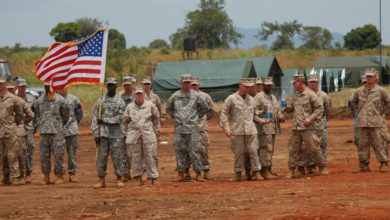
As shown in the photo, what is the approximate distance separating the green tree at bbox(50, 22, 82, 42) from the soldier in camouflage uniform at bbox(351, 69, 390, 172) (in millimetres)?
67457

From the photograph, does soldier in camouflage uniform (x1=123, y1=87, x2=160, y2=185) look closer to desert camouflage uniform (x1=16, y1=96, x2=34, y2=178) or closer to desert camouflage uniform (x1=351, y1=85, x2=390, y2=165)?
desert camouflage uniform (x1=16, y1=96, x2=34, y2=178)

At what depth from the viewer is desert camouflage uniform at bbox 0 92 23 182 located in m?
18.5

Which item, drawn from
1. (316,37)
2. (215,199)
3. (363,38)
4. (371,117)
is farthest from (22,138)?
(316,37)

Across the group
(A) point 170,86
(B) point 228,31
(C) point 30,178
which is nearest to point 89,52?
(C) point 30,178

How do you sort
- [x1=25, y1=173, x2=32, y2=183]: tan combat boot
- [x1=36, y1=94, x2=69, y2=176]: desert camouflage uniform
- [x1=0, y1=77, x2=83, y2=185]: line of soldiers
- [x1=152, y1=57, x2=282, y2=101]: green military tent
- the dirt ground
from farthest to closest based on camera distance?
1. [x1=152, y1=57, x2=282, y2=101]: green military tent
2. [x1=25, y1=173, x2=32, y2=183]: tan combat boot
3. [x1=36, y1=94, x2=69, y2=176]: desert camouflage uniform
4. [x1=0, y1=77, x2=83, y2=185]: line of soldiers
5. the dirt ground

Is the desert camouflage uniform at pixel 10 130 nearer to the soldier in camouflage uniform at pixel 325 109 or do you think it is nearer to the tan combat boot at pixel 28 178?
the tan combat boot at pixel 28 178

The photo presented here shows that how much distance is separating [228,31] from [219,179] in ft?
240

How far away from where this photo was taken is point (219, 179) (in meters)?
19.0

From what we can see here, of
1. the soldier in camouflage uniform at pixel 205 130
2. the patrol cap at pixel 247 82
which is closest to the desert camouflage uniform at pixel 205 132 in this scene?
the soldier in camouflage uniform at pixel 205 130

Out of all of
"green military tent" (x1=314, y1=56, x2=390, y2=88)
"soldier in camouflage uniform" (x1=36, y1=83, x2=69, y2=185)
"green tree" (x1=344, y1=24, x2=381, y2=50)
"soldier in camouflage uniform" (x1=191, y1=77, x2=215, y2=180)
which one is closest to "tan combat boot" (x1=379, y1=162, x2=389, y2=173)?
"soldier in camouflage uniform" (x1=191, y1=77, x2=215, y2=180)

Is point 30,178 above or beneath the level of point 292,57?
beneath

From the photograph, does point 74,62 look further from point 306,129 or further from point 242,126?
point 306,129

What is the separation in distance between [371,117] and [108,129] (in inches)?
205

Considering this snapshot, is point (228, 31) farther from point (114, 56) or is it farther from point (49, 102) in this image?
point (49, 102)
